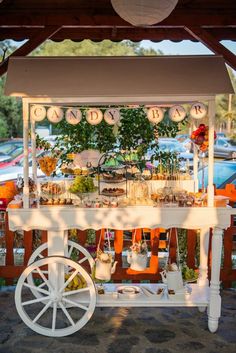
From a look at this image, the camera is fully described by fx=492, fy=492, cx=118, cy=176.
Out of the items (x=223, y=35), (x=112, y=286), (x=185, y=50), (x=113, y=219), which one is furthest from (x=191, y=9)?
(x=185, y=50)

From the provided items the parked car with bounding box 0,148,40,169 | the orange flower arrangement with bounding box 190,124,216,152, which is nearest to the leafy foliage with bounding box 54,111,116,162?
the orange flower arrangement with bounding box 190,124,216,152

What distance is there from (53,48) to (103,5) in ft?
56.3

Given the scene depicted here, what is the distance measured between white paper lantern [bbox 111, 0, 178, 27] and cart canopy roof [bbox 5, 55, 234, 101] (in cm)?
59

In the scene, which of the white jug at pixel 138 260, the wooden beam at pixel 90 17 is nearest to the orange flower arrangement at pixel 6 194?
the white jug at pixel 138 260

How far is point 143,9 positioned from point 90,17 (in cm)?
201

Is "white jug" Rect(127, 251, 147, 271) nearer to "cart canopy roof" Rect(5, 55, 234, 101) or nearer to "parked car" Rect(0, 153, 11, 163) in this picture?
"cart canopy roof" Rect(5, 55, 234, 101)

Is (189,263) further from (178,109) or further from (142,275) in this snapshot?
(178,109)

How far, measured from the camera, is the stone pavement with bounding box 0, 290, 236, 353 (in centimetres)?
398

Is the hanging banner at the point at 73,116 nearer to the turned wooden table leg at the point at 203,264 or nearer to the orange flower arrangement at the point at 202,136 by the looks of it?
the orange flower arrangement at the point at 202,136

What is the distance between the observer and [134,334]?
4262 mm

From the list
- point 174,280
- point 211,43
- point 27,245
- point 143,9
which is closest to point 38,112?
point 143,9

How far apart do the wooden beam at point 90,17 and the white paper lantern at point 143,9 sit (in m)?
1.82

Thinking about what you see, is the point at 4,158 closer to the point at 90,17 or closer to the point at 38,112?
the point at 90,17

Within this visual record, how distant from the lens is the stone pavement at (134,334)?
3982 millimetres
